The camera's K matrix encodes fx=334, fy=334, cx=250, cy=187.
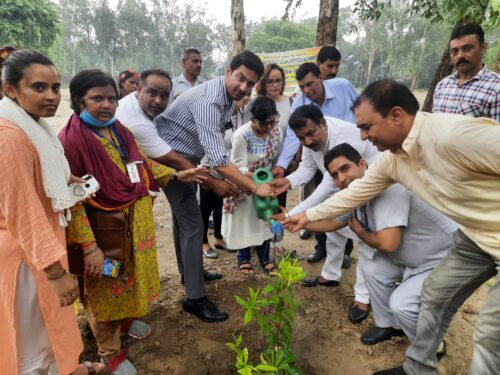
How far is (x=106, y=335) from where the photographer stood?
204cm

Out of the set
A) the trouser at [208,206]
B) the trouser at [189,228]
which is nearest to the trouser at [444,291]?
the trouser at [189,228]

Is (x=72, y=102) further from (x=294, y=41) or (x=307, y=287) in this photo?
(x=294, y=41)

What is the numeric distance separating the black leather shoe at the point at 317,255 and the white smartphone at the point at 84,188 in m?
2.42

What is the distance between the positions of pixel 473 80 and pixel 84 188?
326 cm

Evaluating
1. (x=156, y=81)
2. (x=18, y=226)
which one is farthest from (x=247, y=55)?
(x=18, y=226)

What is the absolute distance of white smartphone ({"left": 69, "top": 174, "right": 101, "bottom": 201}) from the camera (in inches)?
63.1

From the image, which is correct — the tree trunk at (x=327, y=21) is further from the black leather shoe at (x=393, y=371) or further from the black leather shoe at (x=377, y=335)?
the black leather shoe at (x=393, y=371)

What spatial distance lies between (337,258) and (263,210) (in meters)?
0.86

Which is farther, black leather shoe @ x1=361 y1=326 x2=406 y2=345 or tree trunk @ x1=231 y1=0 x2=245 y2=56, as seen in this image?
tree trunk @ x1=231 y1=0 x2=245 y2=56

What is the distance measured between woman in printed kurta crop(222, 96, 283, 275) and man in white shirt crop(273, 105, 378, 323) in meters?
0.27

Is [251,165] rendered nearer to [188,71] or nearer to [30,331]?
[30,331]

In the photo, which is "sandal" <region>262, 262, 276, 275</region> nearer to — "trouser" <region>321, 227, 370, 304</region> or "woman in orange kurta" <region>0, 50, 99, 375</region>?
"trouser" <region>321, 227, 370, 304</region>

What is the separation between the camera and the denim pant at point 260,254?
3.28 meters

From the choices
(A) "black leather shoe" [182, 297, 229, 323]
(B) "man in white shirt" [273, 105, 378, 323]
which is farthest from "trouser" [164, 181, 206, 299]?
(B) "man in white shirt" [273, 105, 378, 323]
